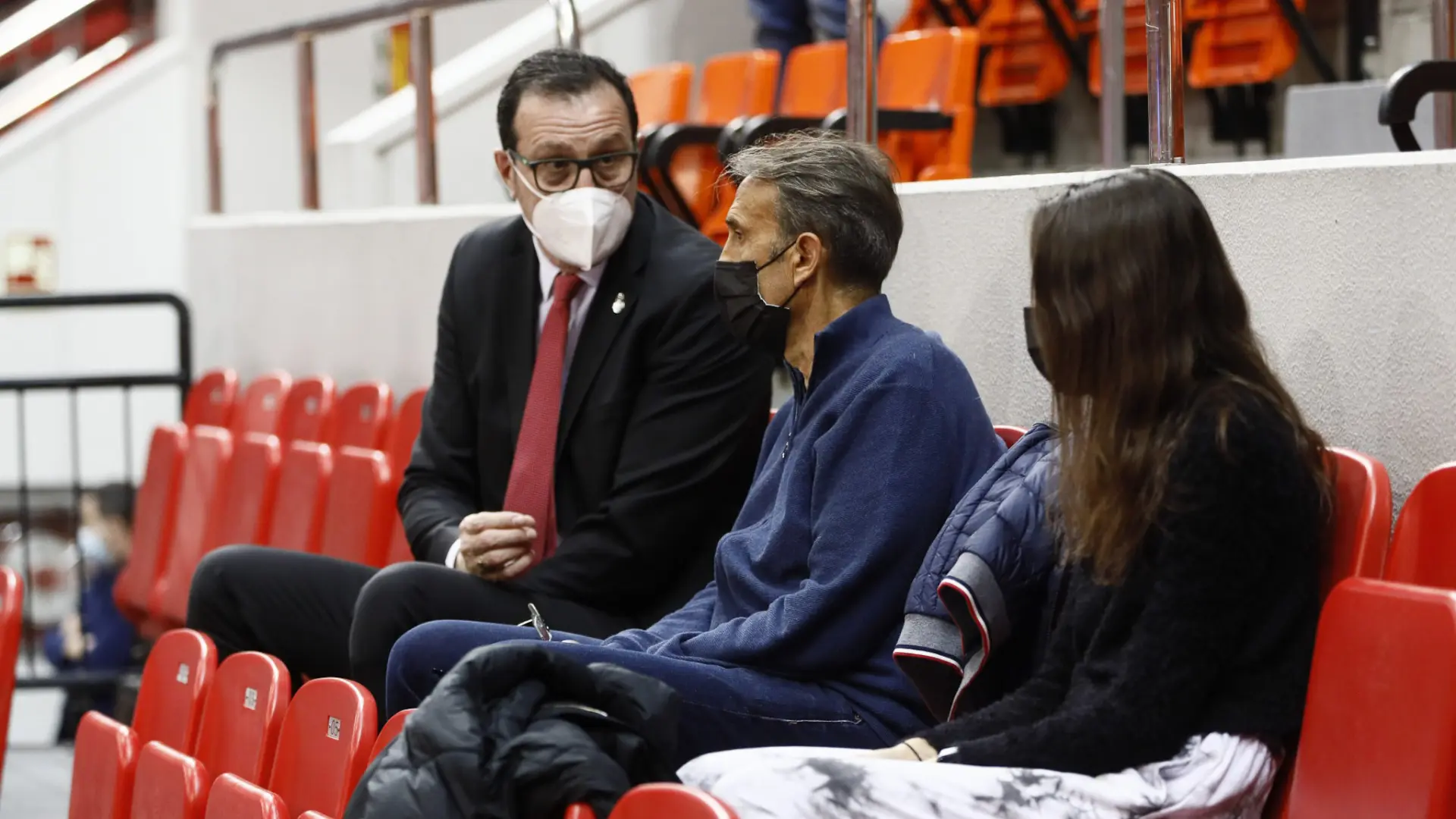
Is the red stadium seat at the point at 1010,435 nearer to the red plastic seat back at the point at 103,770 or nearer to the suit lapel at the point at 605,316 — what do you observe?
the suit lapel at the point at 605,316

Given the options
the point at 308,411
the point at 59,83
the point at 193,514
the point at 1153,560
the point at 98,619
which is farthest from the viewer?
the point at 59,83

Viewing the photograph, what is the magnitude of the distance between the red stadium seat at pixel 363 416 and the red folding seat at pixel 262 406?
326mm

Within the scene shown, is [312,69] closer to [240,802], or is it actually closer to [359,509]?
[359,509]

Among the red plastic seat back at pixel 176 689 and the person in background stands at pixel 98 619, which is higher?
the red plastic seat back at pixel 176 689

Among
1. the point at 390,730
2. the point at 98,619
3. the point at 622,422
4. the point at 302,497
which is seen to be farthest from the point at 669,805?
the point at 98,619

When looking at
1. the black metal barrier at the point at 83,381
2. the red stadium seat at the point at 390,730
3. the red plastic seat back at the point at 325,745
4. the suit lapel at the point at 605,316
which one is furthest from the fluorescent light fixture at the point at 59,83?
the red stadium seat at the point at 390,730

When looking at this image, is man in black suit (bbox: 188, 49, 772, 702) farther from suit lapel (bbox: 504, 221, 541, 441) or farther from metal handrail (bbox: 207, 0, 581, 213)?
metal handrail (bbox: 207, 0, 581, 213)

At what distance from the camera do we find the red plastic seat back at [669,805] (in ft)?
4.78

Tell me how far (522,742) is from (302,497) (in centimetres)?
190

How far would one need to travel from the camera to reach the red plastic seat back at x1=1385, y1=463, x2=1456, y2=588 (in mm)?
1582

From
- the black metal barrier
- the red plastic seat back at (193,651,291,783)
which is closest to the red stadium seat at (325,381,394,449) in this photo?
the black metal barrier

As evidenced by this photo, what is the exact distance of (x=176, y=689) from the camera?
2561mm

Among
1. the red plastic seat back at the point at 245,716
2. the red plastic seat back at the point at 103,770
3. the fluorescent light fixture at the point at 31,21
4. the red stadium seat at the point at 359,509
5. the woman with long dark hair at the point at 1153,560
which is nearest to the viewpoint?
the woman with long dark hair at the point at 1153,560

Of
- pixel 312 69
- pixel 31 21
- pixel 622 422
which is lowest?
pixel 622 422
